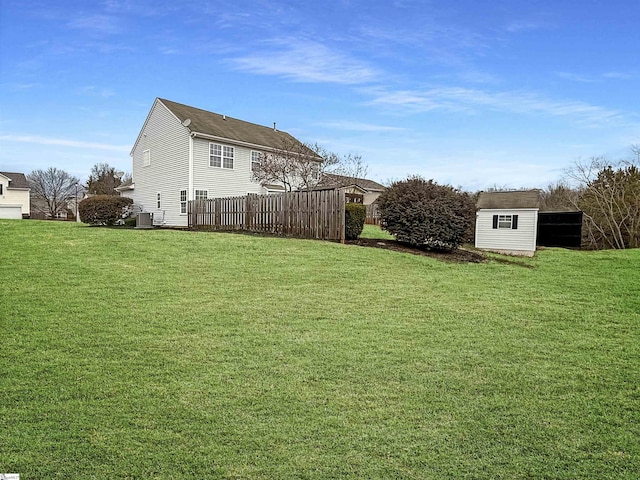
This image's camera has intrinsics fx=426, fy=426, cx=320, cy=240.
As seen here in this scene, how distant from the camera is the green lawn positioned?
2.79m

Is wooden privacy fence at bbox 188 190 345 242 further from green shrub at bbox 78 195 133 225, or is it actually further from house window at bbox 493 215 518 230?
house window at bbox 493 215 518 230

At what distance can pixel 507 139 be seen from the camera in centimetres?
1888

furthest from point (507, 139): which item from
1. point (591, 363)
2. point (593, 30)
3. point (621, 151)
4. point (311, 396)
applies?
point (311, 396)

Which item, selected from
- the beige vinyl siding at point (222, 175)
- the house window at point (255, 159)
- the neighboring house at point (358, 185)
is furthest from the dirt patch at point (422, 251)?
the neighboring house at point (358, 185)

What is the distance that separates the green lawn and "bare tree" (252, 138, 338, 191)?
16272 mm

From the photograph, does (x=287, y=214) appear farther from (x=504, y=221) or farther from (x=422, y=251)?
(x=504, y=221)

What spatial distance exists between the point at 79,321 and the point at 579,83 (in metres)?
15.4

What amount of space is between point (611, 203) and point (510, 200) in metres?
8.57

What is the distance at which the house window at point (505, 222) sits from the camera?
2005 cm

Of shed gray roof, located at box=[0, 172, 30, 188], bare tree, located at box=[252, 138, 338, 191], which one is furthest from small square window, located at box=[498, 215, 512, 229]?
shed gray roof, located at box=[0, 172, 30, 188]

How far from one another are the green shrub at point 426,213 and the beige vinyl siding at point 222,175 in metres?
11.9

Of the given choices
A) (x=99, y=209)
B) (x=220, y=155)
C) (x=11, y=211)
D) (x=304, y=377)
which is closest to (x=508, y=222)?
(x=220, y=155)

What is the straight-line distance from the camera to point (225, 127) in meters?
25.2

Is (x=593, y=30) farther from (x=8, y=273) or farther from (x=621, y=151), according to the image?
(x=621, y=151)
